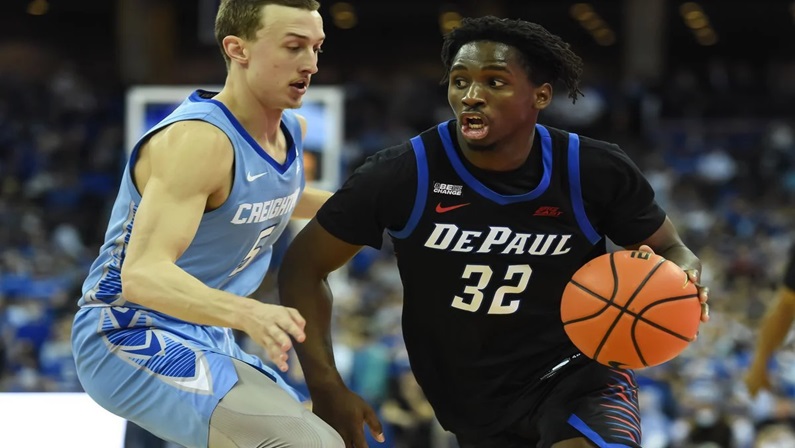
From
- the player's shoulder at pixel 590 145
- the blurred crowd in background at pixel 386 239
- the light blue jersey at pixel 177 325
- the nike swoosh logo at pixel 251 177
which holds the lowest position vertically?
the blurred crowd in background at pixel 386 239

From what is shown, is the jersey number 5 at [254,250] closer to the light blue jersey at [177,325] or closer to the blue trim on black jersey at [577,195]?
the light blue jersey at [177,325]

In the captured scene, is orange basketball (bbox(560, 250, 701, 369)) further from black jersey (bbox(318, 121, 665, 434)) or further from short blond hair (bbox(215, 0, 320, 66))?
short blond hair (bbox(215, 0, 320, 66))

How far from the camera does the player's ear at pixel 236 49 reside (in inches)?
155

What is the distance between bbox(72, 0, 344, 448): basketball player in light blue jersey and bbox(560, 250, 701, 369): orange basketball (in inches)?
38.6

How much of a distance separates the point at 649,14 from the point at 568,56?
1791 cm

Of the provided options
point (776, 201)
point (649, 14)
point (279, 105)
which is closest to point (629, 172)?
point (279, 105)

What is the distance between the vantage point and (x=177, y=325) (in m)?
3.90

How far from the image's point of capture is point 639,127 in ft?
64.0

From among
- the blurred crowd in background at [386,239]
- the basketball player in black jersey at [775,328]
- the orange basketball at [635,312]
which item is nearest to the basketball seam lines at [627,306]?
the orange basketball at [635,312]

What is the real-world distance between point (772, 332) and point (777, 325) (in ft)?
0.17

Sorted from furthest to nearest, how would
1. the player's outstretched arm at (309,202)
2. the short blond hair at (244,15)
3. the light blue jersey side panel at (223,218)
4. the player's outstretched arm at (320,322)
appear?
the player's outstretched arm at (309,202) → the player's outstretched arm at (320,322) → the short blond hair at (244,15) → the light blue jersey side panel at (223,218)

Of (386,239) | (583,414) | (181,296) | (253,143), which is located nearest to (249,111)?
(253,143)

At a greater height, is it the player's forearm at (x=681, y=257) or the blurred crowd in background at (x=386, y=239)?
the player's forearm at (x=681, y=257)

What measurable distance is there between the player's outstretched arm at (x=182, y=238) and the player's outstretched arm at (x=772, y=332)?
3706 mm
